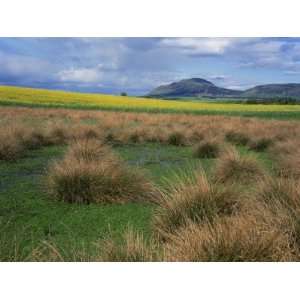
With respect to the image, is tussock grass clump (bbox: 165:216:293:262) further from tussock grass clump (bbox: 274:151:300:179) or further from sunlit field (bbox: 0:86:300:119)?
sunlit field (bbox: 0:86:300:119)

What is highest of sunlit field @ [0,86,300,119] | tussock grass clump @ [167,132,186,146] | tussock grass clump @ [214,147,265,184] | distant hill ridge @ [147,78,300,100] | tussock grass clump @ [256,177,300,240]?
distant hill ridge @ [147,78,300,100]

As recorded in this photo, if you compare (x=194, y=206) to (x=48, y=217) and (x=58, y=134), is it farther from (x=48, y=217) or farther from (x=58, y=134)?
(x=58, y=134)

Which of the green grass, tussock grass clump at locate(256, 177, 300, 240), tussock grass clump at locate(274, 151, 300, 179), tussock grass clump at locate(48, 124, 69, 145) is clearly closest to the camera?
tussock grass clump at locate(256, 177, 300, 240)

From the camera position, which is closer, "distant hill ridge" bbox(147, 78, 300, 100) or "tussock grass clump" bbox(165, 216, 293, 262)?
"tussock grass clump" bbox(165, 216, 293, 262)

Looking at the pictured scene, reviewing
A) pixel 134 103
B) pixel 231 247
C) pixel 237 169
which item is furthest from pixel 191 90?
pixel 231 247

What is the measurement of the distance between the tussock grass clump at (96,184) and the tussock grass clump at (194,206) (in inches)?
34.0

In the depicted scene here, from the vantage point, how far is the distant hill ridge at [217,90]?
5625 millimetres

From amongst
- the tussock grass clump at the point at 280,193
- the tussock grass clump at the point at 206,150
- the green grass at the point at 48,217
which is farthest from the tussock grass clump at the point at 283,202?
the tussock grass clump at the point at 206,150

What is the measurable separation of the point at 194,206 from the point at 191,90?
1982 millimetres

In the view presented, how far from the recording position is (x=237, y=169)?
6621 mm

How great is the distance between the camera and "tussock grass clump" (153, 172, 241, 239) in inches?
170

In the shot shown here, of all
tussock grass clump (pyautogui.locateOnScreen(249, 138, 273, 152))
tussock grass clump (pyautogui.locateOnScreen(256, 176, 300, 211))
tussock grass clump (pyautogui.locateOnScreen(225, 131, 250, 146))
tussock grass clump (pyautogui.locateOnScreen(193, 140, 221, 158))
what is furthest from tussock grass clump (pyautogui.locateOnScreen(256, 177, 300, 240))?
tussock grass clump (pyautogui.locateOnScreen(225, 131, 250, 146))

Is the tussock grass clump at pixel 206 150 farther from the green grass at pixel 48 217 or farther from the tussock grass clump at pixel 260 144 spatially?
the green grass at pixel 48 217

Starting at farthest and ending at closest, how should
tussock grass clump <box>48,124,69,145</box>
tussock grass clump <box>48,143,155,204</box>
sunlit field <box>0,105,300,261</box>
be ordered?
1. tussock grass clump <box>48,124,69,145</box>
2. tussock grass clump <box>48,143,155,204</box>
3. sunlit field <box>0,105,300,261</box>
